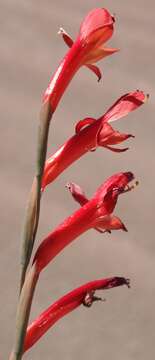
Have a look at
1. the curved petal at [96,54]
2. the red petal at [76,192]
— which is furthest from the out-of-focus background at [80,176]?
the curved petal at [96,54]

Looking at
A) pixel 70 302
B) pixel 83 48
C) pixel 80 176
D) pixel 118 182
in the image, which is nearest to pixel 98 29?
pixel 83 48

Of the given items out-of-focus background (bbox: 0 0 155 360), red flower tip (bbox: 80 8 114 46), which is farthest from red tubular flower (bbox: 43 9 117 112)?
out-of-focus background (bbox: 0 0 155 360)

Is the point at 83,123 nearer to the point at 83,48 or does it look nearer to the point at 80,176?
the point at 83,48

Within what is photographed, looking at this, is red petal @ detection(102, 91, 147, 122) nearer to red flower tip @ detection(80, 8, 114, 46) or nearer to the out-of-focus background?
red flower tip @ detection(80, 8, 114, 46)

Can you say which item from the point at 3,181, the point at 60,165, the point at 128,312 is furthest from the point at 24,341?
the point at 3,181

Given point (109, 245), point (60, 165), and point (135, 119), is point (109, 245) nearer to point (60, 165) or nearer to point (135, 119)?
point (135, 119)

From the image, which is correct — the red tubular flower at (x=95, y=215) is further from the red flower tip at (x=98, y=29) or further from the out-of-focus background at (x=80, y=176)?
the out-of-focus background at (x=80, y=176)

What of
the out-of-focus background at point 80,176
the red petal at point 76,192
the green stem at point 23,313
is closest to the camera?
the green stem at point 23,313
